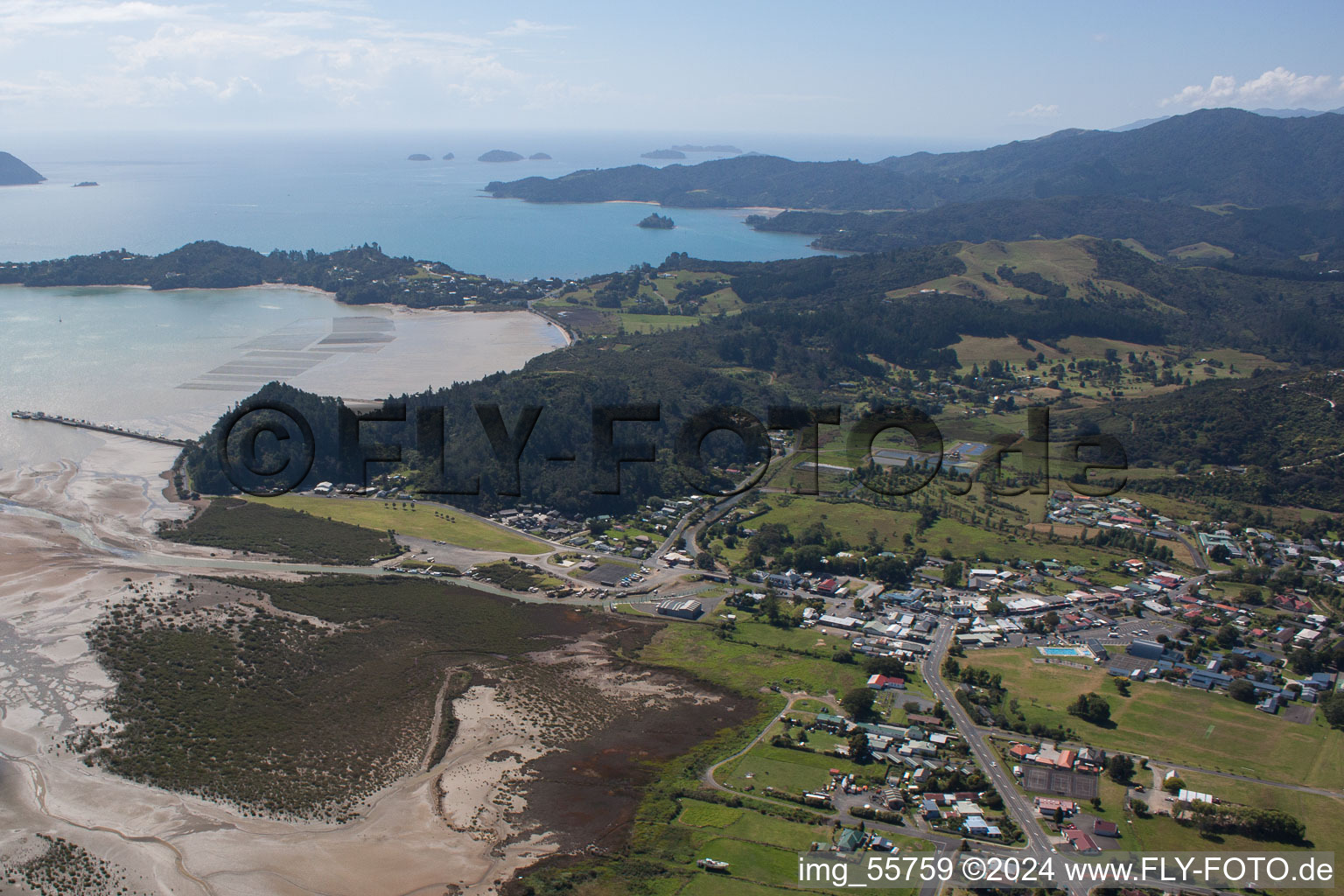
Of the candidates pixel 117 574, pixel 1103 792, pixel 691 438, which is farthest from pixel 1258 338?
pixel 117 574

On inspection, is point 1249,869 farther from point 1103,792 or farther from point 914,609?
point 914,609

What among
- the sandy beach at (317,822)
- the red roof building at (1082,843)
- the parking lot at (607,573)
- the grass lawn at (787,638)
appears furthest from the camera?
the parking lot at (607,573)

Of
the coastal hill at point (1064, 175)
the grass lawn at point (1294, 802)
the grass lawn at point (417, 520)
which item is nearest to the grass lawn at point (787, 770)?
the grass lawn at point (1294, 802)

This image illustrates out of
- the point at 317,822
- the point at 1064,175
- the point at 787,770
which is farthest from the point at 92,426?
the point at 1064,175

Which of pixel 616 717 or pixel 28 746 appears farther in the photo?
pixel 616 717

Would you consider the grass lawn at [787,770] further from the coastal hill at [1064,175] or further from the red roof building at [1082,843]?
the coastal hill at [1064,175]

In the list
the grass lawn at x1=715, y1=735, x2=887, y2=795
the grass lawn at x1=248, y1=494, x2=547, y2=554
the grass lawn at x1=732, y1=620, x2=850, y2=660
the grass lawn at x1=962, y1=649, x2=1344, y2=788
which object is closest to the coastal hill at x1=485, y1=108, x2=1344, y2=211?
the grass lawn at x1=248, y1=494, x2=547, y2=554

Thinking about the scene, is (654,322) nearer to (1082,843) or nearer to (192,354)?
(192,354)
